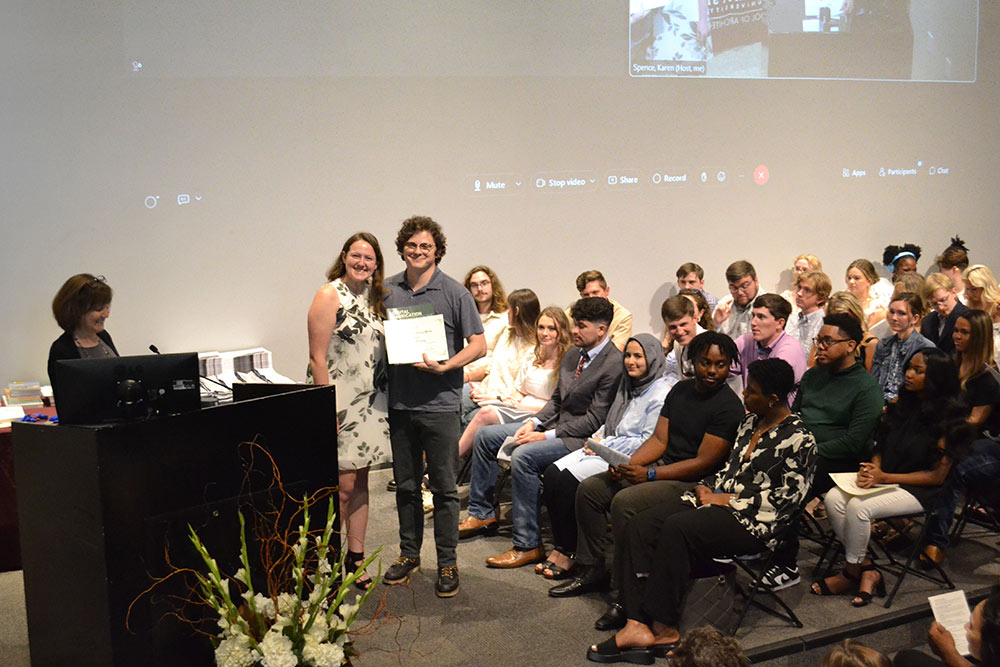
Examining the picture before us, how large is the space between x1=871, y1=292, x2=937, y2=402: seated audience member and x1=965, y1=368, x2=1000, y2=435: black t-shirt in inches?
17.3

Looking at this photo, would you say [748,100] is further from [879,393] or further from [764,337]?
[879,393]

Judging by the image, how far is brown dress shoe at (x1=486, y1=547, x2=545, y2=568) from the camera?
4.16 m

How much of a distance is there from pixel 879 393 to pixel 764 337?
2.62 feet

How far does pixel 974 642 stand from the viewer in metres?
2.32

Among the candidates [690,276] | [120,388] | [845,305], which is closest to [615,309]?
[690,276]

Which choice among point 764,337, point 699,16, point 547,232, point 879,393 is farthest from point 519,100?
point 879,393

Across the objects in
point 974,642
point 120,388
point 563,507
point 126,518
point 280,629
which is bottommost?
point 563,507

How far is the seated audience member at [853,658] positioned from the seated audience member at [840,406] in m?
1.69

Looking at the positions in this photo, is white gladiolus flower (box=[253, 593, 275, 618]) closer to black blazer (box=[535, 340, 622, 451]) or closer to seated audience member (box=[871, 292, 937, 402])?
black blazer (box=[535, 340, 622, 451])

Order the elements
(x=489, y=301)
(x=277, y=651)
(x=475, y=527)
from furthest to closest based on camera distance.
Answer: (x=489, y=301) → (x=475, y=527) → (x=277, y=651)

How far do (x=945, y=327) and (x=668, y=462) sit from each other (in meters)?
2.69

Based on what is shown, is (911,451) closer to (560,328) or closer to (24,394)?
(560,328)

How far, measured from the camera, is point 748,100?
7.06 metres

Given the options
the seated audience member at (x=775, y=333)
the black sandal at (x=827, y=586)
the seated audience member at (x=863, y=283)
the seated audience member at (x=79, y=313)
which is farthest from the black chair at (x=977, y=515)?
the seated audience member at (x=79, y=313)
